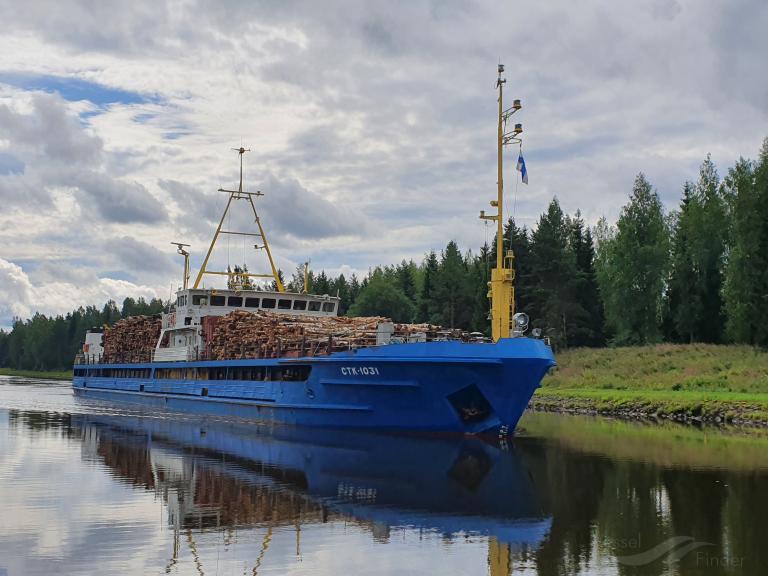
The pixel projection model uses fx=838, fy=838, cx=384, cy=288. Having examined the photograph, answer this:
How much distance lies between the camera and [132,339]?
185ft

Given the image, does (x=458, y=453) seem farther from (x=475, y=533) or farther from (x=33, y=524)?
(x=33, y=524)

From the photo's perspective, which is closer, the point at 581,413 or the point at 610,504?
the point at 610,504

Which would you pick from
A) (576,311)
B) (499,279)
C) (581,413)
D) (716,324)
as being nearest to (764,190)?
(716,324)

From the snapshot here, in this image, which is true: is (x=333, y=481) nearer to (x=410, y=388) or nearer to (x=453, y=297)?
(x=410, y=388)

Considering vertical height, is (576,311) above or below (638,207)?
below

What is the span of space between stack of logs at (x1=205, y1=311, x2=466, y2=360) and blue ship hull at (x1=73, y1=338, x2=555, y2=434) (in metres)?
0.83

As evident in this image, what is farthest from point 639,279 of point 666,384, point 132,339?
point 132,339

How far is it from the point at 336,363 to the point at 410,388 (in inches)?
131

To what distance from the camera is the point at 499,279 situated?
27625 millimetres

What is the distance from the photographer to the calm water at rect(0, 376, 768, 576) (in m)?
11.6

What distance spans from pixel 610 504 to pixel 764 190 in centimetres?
4707

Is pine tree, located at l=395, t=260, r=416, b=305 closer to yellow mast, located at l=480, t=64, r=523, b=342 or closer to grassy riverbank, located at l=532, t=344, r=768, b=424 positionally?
grassy riverbank, located at l=532, t=344, r=768, b=424

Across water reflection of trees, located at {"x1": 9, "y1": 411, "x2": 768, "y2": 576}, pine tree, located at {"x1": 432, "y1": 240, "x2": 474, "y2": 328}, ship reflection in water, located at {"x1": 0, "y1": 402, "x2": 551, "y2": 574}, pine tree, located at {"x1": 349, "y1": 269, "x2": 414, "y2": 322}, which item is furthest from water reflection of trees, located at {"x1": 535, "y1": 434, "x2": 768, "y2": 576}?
pine tree, located at {"x1": 349, "y1": 269, "x2": 414, "y2": 322}

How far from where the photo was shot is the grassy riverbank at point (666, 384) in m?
36.1
